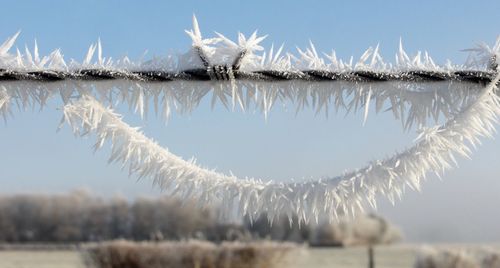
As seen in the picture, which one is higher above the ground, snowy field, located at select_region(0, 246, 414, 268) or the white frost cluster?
the white frost cluster

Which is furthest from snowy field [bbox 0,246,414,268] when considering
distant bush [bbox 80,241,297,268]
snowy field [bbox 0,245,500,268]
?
distant bush [bbox 80,241,297,268]

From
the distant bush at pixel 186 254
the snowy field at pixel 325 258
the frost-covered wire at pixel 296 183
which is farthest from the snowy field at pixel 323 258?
the frost-covered wire at pixel 296 183

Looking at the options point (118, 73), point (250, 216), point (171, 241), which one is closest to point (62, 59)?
point (118, 73)

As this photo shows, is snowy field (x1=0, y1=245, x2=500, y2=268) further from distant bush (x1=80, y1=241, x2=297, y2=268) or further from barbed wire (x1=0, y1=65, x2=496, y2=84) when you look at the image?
barbed wire (x1=0, y1=65, x2=496, y2=84)

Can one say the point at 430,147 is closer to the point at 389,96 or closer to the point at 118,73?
the point at 389,96

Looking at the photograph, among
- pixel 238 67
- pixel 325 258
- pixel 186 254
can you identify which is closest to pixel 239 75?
pixel 238 67

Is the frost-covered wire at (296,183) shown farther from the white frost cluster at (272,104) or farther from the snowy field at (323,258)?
the snowy field at (323,258)

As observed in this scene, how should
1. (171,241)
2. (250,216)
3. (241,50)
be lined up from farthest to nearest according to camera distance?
(171,241) → (250,216) → (241,50)
